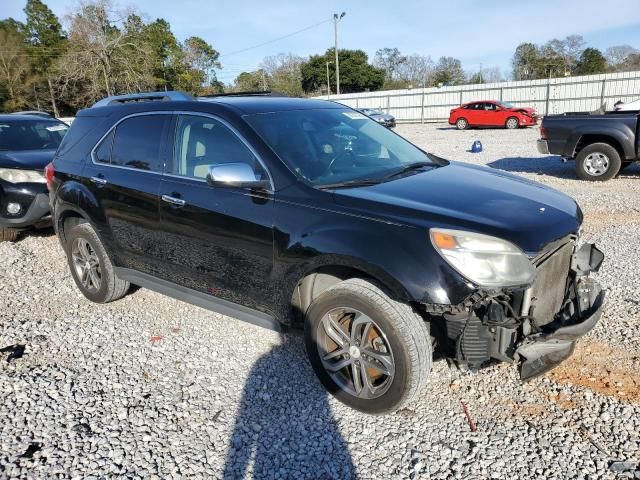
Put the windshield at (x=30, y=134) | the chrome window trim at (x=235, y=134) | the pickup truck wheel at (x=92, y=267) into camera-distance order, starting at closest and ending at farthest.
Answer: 1. the chrome window trim at (x=235, y=134)
2. the pickup truck wheel at (x=92, y=267)
3. the windshield at (x=30, y=134)

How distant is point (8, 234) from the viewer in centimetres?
679

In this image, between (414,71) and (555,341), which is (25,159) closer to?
(555,341)

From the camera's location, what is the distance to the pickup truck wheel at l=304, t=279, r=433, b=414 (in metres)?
2.64

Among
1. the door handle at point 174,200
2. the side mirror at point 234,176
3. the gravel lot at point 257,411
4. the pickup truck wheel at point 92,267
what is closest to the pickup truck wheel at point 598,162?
the gravel lot at point 257,411

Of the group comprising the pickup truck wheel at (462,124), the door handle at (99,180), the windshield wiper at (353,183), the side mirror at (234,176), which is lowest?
the pickup truck wheel at (462,124)

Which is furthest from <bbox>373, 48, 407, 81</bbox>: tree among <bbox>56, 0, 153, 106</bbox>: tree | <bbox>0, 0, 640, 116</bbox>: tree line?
<bbox>56, 0, 153, 106</bbox>: tree

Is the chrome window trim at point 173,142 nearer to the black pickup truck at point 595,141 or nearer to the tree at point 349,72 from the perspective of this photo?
the black pickup truck at point 595,141

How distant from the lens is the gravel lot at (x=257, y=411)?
8.40 ft

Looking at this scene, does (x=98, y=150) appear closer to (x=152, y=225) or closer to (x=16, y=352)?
(x=152, y=225)

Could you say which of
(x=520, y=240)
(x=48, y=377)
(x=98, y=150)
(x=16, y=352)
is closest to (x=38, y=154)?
(x=98, y=150)

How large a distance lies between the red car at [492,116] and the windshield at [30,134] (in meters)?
21.4

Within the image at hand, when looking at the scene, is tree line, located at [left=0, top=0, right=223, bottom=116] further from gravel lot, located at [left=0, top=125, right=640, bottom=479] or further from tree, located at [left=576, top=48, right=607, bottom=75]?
tree, located at [left=576, top=48, right=607, bottom=75]

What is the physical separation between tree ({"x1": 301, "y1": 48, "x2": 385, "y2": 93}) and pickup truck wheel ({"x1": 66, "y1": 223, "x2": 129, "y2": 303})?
63.4 meters

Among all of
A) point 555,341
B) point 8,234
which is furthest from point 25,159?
point 555,341
